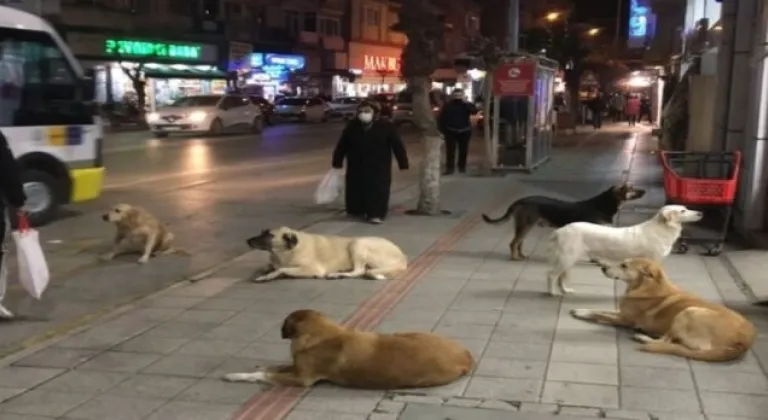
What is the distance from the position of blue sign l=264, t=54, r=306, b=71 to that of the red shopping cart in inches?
1666

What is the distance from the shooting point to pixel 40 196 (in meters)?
12.5

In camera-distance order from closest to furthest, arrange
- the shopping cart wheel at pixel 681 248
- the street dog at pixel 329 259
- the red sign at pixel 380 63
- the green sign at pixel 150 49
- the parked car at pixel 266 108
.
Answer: the street dog at pixel 329 259, the shopping cart wheel at pixel 681 248, the green sign at pixel 150 49, the parked car at pixel 266 108, the red sign at pixel 380 63

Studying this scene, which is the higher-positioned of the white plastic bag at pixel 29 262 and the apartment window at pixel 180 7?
the apartment window at pixel 180 7

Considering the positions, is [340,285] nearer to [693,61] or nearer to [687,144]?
[687,144]

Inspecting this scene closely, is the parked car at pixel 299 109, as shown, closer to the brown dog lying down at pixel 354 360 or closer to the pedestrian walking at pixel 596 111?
the pedestrian walking at pixel 596 111

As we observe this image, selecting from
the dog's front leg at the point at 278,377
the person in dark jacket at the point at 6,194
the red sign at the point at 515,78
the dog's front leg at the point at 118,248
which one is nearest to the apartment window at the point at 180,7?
the red sign at the point at 515,78

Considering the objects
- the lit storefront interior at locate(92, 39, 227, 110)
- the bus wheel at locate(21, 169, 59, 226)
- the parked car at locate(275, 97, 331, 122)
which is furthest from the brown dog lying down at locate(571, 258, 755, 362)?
the parked car at locate(275, 97, 331, 122)

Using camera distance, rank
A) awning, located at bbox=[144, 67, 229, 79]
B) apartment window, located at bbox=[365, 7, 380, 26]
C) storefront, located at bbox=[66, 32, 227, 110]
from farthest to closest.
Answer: apartment window, located at bbox=[365, 7, 380, 26]
awning, located at bbox=[144, 67, 229, 79]
storefront, located at bbox=[66, 32, 227, 110]

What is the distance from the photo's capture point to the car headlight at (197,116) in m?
31.8

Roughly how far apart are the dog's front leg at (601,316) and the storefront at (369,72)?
51472 millimetres

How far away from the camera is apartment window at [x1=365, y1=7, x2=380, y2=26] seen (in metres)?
63.7

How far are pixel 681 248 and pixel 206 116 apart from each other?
79.7 ft

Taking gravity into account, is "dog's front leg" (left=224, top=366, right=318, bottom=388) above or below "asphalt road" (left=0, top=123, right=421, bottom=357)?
above

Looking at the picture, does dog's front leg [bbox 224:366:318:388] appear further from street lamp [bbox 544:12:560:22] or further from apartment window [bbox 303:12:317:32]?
apartment window [bbox 303:12:317:32]
